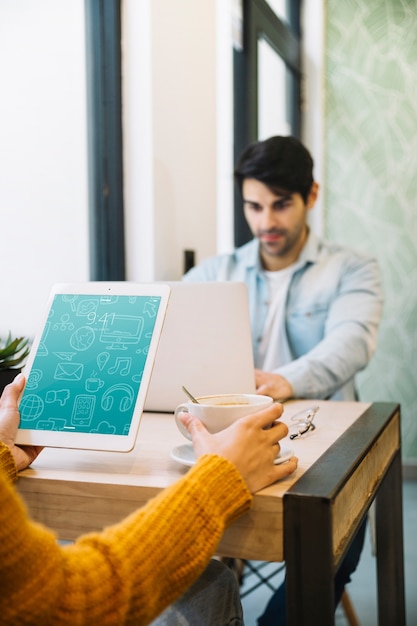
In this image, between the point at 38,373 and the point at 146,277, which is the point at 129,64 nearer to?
→ the point at 146,277

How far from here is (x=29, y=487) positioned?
3.19ft

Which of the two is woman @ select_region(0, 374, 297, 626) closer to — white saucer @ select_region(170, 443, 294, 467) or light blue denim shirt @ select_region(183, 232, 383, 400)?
white saucer @ select_region(170, 443, 294, 467)

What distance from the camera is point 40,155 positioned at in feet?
6.44

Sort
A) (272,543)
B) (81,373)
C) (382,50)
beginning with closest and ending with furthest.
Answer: (272,543) → (81,373) → (382,50)

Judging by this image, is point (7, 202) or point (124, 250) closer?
point (7, 202)

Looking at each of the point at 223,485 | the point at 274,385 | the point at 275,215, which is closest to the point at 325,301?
the point at 275,215

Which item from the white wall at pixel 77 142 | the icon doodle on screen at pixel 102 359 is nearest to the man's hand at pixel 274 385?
the icon doodle on screen at pixel 102 359

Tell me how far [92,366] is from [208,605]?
387mm

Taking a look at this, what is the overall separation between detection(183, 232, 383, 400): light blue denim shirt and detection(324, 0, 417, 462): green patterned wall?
1493 mm

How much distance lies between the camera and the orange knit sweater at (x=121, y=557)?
62 centimetres

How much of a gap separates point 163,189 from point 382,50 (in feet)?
6.82

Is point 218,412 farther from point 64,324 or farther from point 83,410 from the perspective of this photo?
A: point 64,324

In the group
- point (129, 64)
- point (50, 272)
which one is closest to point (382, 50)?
point (129, 64)

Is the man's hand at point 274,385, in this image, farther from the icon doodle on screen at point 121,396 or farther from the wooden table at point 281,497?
the icon doodle on screen at point 121,396
